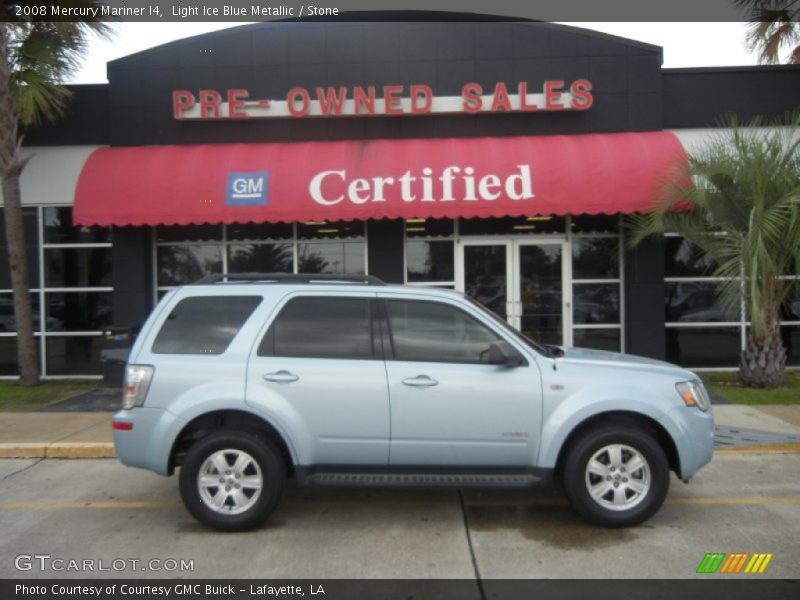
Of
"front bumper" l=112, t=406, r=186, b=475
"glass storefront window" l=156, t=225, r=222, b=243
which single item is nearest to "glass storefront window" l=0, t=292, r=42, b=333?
"glass storefront window" l=156, t=225, r=222, b=243

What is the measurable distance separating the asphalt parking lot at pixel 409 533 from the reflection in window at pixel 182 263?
6.12 m

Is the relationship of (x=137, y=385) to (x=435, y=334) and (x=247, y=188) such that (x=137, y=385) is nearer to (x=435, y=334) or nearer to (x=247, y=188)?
(x=435, y=334)

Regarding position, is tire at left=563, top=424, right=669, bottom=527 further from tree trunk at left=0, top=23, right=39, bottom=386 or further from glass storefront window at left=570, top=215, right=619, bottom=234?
tree trunk at left=0, top=23, right=39, bottom=386

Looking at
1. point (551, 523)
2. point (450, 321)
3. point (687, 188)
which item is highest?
point (687, 188)

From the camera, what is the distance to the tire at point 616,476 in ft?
16.1

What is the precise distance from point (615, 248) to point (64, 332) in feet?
33.4

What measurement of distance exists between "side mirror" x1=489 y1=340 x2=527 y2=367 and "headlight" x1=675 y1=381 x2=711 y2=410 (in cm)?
121

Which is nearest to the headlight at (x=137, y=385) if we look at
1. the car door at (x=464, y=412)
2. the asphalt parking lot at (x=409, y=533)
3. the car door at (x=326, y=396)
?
the car door at (x=326, y=396)

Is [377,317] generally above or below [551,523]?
above

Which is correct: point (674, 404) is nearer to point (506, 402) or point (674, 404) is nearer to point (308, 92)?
point (506, 402)

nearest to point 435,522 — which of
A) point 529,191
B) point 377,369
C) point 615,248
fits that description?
point 377,369

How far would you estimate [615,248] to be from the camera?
38.7 ft

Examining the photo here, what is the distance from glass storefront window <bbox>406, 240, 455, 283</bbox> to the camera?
38.8 ft

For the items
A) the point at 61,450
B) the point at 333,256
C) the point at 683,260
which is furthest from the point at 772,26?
the point at 61,450
